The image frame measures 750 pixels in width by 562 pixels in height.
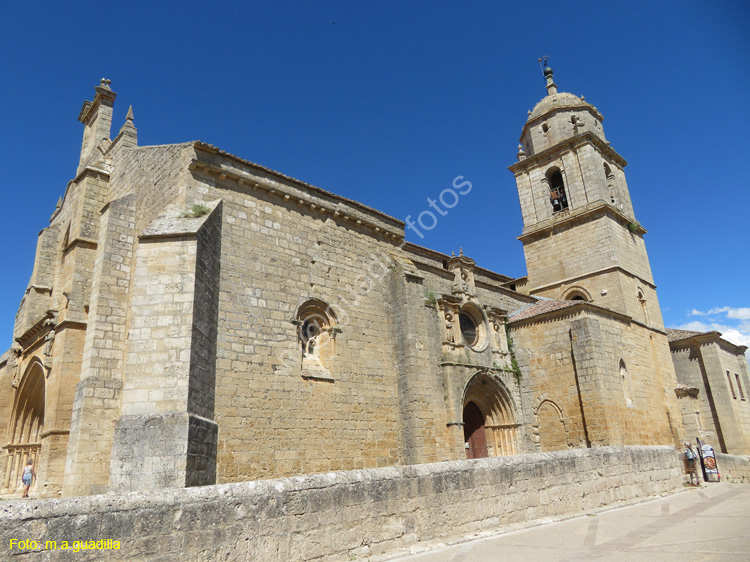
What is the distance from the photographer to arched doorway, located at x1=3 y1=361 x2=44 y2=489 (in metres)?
12.6

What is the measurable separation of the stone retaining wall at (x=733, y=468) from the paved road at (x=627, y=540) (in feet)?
19.4

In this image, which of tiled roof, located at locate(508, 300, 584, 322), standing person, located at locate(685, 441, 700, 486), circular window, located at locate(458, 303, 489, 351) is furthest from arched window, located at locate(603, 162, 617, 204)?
standing person, located at locate(685, 441, 700, 486)

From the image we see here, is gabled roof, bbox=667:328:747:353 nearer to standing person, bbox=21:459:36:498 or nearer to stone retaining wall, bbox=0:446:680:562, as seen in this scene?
stone retaining wall, bbox=0:446:680:562

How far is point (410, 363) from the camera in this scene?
1195 centimetres

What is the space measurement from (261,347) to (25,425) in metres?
7.89

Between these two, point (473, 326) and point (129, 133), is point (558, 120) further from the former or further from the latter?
point (129, 133)

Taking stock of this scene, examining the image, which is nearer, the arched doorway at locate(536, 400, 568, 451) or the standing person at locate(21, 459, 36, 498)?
the standing person at locate(21, 459, 36, 498)

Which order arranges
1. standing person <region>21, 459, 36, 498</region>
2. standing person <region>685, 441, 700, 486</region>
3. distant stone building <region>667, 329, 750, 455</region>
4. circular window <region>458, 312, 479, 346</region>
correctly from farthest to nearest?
distant stone building <region>667, 329, 750, 455</region> → circular window <region>458, 312, 479, 346</region> → standing person <region>21, 459, 36, 498</region> → standing person <region>685, 441, 700, 486</region>

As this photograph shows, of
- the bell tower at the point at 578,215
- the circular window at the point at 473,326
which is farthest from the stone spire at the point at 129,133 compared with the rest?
the bell tower at the point at 578,215

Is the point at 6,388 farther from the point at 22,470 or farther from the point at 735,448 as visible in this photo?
the point at 735,448

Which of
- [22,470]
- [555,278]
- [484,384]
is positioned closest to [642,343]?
[555,278]

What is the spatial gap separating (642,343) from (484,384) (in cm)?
635

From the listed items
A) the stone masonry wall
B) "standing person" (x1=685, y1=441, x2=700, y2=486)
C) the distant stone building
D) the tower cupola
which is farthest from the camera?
the tower cupola

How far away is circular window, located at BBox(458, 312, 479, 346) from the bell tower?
6.57 m
